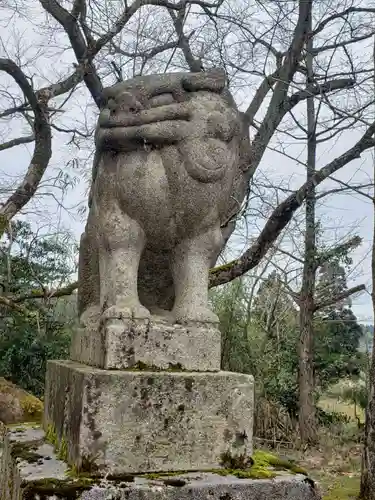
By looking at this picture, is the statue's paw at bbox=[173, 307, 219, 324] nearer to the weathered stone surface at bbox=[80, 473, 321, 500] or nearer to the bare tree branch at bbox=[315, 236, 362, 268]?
the weathered stone surface at bbox=[80, 473, 321, 500]

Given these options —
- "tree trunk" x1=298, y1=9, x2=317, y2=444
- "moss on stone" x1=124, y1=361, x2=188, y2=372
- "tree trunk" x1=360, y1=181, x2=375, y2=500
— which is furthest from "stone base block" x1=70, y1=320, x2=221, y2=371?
"tree trunk" x1=298, y1=9, x2=317, y2=444

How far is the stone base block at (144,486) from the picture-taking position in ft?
6.22

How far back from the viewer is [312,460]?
8.15 metres

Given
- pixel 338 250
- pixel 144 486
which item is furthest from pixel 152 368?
pixel 338 250

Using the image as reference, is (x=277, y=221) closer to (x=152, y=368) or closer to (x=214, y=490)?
(x=152, y=368)

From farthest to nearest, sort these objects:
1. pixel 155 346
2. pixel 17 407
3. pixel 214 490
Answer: pixel 17 407 → pixel 155 346 → pixel 214 490

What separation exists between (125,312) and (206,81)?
100 cm

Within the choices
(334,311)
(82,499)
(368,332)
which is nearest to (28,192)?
(82,499)

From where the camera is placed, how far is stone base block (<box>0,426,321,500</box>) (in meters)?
1.90

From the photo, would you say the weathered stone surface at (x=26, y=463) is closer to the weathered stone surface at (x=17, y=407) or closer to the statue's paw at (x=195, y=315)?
the statue's paw at (x=195, y=315)

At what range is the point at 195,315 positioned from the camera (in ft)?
7.61

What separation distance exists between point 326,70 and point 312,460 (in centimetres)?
562

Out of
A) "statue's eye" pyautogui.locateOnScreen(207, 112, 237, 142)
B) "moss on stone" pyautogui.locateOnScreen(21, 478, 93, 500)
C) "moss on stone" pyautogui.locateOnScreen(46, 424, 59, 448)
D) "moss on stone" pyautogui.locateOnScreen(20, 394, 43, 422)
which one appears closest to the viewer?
"moss on stone" pyautogui.locateOnScreen(21, 478, 93, 500)

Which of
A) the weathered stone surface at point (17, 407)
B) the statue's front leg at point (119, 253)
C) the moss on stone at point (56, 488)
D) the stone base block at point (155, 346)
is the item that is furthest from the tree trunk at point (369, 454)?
the moss on stone at point (56, 488)
